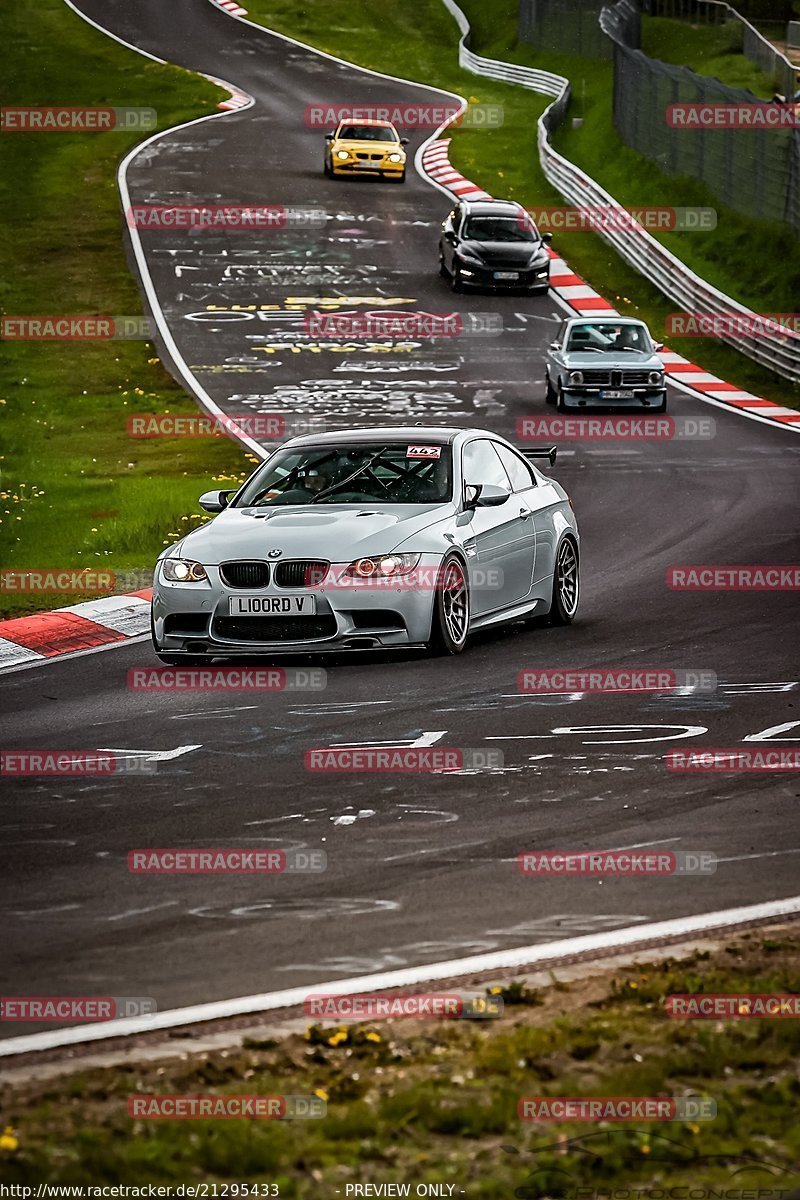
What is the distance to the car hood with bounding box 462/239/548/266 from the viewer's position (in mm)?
34844

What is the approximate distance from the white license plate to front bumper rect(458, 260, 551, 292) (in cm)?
2323

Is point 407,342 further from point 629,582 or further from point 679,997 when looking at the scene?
point 679,997

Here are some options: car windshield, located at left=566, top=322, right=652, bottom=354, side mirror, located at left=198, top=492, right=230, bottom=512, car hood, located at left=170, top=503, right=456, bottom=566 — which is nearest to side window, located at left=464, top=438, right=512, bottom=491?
car hood, located at left=170, top=503, right=456, bottom=566

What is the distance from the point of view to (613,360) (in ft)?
88.6

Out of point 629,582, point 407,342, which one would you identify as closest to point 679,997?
point 629,582

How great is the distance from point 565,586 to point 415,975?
8.24 metres

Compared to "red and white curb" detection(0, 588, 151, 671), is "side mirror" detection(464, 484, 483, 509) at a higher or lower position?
higher

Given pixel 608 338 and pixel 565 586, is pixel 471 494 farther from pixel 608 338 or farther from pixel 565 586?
pixel 608 338

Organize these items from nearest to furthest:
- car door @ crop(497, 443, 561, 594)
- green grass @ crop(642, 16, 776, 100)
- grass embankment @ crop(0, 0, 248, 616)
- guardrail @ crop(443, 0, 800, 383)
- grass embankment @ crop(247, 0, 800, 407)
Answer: car door @ crop(497, 443, 561, 594) < grass embankment @ crop(0, 0, 248, 616) < guardrail @ crop(443, 0, 800, 383) < grass embankment @ crop(247, 0, 800, 407) < green grass @ crop(642, 16, 776, 100)

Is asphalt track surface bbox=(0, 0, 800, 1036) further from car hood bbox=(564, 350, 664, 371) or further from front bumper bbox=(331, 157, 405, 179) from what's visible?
front bumper bbox=(331, 157, 405, 179)

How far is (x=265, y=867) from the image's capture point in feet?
26.1

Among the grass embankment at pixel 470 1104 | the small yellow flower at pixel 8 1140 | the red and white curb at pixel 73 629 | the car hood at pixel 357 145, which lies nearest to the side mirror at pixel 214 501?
the red and white curb at pixel 73 629

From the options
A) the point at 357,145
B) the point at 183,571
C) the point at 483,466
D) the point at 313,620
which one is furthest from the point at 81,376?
the point at 313,620

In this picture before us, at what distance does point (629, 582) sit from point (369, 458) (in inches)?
135
